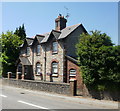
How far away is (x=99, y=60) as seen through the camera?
13.5 meters

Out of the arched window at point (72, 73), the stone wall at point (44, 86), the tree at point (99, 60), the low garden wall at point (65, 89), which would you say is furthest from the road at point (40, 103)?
the arched window at point (72, 73)

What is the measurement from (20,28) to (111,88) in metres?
35.7

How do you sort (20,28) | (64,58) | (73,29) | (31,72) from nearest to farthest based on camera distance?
(64,58) → (73,29) → (31,72) → (20,28)

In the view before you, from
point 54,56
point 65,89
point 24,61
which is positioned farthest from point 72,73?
point 24,61

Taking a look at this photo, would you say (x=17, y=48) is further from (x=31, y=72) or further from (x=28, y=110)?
(x=28, y=110)

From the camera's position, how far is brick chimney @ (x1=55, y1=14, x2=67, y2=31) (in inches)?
1031

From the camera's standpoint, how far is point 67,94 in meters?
15.7

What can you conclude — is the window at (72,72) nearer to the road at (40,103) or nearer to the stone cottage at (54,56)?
the stone cottage at (54,56)

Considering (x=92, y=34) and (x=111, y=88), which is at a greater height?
(x=92, y=34)

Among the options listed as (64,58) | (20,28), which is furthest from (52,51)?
(20,28)

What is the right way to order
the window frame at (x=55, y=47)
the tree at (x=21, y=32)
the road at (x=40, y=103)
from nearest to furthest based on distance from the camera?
the road at (x=40, y=103) < the window frame at (x=55, y=47) < the tree at (x=21, y=32)

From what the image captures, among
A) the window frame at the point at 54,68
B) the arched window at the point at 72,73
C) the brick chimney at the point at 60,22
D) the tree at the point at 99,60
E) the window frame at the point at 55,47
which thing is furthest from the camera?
the brick chimney at the point at 60,22

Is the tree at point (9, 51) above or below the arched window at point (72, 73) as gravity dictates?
above

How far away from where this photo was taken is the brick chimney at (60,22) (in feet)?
85.9
